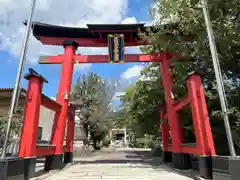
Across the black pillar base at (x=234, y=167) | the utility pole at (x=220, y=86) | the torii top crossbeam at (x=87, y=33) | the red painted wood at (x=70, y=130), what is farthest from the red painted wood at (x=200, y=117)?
the red painted wood at (x=70, y=130)

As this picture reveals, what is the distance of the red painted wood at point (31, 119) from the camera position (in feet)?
17.9

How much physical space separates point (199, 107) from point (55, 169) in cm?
503

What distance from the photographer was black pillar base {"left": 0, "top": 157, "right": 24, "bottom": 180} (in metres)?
4.03

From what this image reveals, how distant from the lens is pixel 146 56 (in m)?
9.25

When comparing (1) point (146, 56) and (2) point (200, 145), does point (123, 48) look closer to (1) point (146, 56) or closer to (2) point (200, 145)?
(1) point (146, 56)

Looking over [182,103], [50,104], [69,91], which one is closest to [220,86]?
[182,103]

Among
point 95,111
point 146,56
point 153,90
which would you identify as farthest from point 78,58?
point 95,111

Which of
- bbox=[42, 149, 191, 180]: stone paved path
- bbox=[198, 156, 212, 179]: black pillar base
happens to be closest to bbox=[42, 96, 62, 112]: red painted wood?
bbox=[42, 149, 191, 180]: stone paved path

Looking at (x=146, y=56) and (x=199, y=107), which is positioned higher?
(x=146, y=56)

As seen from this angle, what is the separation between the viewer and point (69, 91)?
28.3ft

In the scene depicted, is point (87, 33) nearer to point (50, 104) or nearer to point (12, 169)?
point (50, 104)

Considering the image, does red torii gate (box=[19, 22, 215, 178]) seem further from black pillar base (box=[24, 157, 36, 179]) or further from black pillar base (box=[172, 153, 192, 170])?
black pillar base (box=[24, 157, 36, 179])

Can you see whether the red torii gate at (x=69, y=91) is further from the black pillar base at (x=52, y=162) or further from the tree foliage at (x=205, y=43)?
the tree foliage at (x=205, y=43)

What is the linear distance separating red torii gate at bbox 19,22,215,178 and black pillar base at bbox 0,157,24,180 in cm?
80
